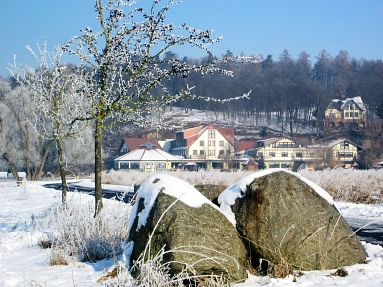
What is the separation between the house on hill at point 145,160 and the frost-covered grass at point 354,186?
4725 centimetres

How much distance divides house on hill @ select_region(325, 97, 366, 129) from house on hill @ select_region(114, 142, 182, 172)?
43.2 m

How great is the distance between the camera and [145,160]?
6800cm

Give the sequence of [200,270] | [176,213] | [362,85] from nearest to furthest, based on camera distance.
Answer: [200,270]
[176,213]
[362,85]

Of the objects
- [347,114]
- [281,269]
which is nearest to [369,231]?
[281,269]

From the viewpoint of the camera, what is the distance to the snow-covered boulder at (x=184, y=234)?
561 cm

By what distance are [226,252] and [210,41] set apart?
4050mm

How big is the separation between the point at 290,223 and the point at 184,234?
163cm

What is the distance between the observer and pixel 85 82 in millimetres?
9086

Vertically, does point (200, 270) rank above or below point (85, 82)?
below

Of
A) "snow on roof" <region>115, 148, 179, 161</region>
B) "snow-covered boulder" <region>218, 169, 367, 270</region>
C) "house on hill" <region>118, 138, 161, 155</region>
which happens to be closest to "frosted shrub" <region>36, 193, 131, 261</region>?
Answer: "snow-covered boulder" <region>218, 169, 367, 270</region>

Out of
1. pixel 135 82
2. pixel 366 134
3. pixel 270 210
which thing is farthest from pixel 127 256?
pixel 366 134

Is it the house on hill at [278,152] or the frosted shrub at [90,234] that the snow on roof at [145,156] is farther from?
the frosted shrub at [90,234]

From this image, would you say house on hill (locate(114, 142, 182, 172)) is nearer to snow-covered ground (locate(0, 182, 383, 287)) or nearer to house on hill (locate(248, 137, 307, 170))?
house on hill (locate(248, 137, 307, 170))

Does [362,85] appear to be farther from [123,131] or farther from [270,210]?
[270,210]
